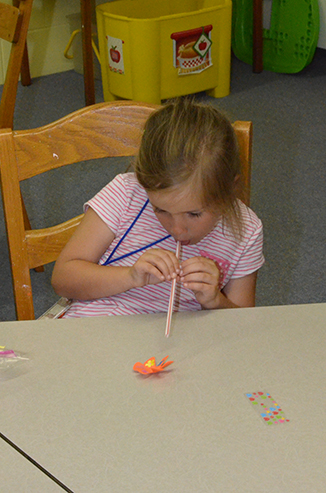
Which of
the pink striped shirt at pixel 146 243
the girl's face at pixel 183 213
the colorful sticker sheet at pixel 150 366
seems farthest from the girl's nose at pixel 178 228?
the colorful sticker sheet at pixel 150 366

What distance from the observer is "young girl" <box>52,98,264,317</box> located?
0.79m

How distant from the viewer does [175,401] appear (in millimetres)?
569

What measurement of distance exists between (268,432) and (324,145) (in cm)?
201

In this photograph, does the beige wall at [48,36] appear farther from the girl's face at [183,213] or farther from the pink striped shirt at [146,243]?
the girl's face at [183,213]

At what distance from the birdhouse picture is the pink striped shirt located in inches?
70.3

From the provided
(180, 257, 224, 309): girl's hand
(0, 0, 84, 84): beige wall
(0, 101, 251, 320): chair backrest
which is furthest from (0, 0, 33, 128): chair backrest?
(0, 0, 84, 84): beige wall

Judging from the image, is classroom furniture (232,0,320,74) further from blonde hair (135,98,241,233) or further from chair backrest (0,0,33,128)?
blonde hair (135,98,241,233)

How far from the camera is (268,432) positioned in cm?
54

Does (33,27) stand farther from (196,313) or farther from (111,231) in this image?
(196,313)

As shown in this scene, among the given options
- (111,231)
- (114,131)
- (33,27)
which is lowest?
Answer: (33,27)

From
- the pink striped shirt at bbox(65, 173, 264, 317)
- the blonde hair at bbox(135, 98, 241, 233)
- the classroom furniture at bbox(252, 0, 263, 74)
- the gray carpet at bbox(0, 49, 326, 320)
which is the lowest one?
the gray carpet at bbox(0, 49, 326, 320)

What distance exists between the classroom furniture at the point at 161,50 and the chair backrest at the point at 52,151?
1.72 metres

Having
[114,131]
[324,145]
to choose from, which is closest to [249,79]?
[324,145]

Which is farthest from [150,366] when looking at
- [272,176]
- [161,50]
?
[161,50]
